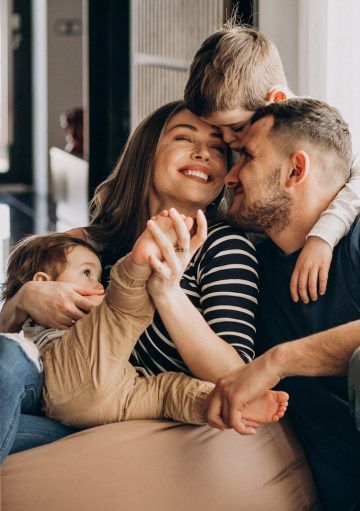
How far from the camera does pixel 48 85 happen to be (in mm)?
7305

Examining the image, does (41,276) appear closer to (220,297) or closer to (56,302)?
(56,302)

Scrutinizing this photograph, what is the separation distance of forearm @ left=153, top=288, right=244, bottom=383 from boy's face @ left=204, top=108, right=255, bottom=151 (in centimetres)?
48

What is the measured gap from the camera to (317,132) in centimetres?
195

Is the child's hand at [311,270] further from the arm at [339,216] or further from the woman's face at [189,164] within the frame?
the woman's face at [189,164]

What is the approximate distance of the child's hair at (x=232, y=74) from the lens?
2.07m

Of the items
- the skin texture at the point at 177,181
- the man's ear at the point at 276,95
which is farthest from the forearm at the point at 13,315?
the man's ear at the point at 276,95

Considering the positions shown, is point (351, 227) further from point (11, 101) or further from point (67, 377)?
point (11, 101)

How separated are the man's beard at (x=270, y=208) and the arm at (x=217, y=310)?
0.07m

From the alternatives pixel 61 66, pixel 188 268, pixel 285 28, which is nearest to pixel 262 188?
pixel 188 268

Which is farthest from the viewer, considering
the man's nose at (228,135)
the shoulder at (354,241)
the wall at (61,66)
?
the wall at (61,66)

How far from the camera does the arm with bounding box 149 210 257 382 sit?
183cm

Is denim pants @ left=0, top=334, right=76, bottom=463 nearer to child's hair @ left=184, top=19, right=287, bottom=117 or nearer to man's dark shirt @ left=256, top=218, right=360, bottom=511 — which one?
man's dark shirt @ left=256, top=218, right=360, bottom=511

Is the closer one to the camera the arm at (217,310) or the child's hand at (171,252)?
the child's hand at (171,252)

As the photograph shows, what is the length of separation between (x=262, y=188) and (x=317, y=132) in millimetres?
172
